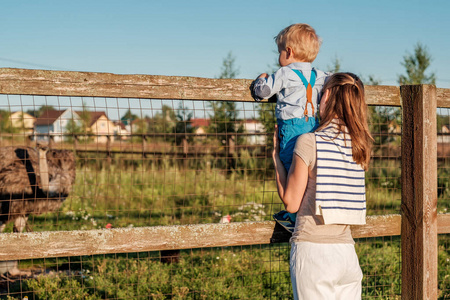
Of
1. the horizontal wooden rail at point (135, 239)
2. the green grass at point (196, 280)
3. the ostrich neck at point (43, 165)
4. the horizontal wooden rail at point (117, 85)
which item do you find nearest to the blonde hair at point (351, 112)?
the horizontal wooden rail at point (117, 85)

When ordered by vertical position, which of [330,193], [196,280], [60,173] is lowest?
[196,280]

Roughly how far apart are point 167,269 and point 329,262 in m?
3.09

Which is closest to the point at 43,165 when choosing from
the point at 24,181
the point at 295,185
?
the point at 24,181

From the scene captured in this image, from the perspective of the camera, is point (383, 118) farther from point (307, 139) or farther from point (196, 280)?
point (307, 139)

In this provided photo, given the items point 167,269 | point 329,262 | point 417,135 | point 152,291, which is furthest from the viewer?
point 167,269

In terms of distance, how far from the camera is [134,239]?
270 centimetres

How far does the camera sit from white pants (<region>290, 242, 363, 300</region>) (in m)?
2.22

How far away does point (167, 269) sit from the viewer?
4973mm

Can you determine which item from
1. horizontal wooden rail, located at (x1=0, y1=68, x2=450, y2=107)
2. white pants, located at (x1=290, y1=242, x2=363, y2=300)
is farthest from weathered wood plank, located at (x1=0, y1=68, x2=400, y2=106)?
white pants, located at (x1=290, y1=242, x2=363, y2=300)

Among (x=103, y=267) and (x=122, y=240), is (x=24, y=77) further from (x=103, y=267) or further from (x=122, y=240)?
(x=103, y=267)

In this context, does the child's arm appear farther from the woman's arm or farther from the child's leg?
the woman's arm

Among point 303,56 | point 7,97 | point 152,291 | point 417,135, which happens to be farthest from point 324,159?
point 152,291

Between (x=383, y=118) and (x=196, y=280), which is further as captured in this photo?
(x=383, y=118)

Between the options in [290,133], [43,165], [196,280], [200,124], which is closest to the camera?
[290,133]
